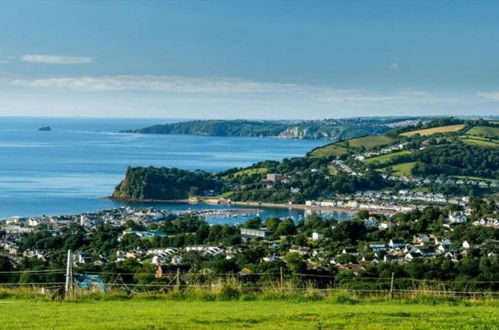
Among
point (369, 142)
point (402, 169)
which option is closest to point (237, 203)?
point (402, 169)

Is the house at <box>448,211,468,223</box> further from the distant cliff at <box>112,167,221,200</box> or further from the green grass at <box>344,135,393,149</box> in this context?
the green grass at <box>344,135,393,149</box>

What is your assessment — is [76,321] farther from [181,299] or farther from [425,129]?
[425,129]

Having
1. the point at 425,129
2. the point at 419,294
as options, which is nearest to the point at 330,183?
the point at 425,129

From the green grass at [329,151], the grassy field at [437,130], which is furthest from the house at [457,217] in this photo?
the grassy field at [437,130]

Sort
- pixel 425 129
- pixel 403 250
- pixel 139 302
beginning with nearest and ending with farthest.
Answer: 1. pixel 139 302
2. pixel 403 250
3. pixel 425 129

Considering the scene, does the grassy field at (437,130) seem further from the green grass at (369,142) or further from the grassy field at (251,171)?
the grassy field at (251,171)

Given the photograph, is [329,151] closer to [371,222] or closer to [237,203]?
[237,203]

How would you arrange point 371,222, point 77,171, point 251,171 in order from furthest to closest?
point 77,171, point 251,171, point 371,222
